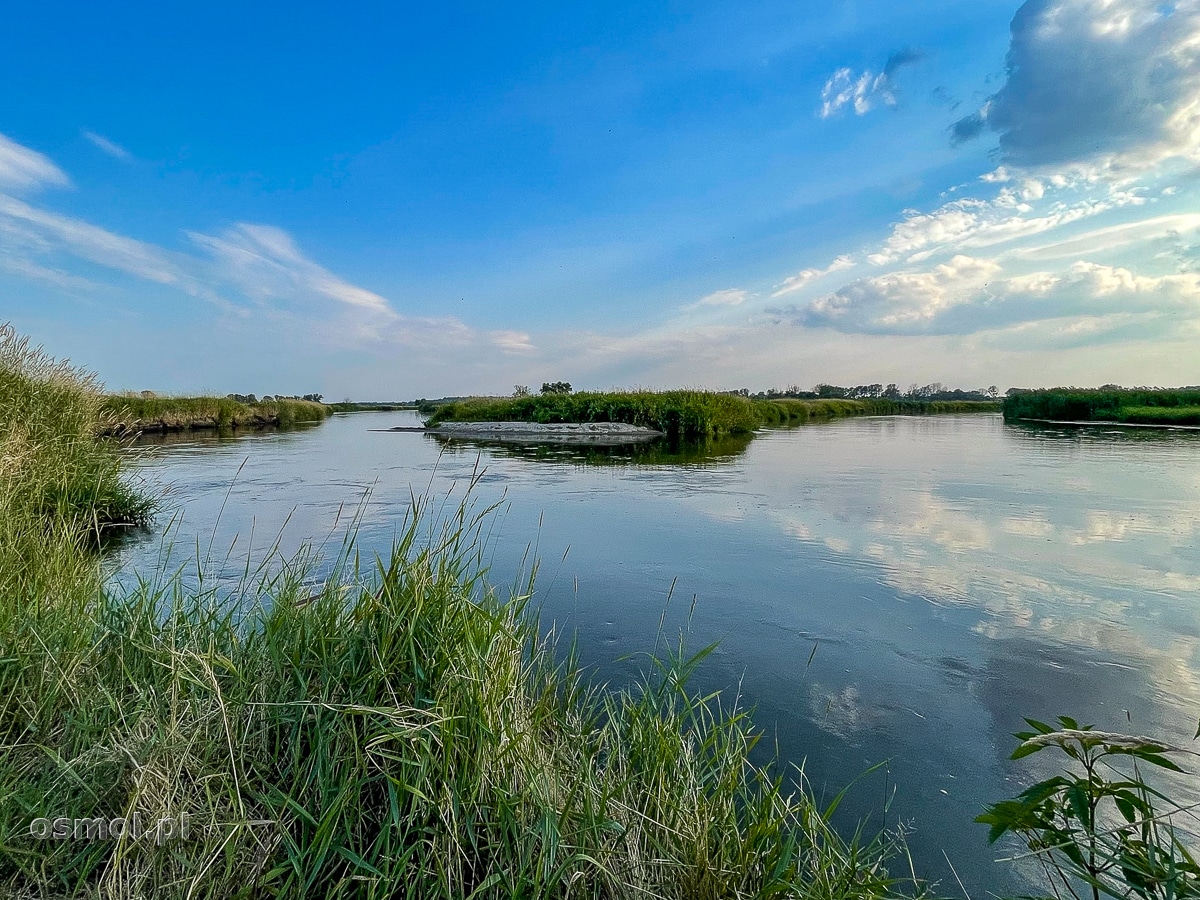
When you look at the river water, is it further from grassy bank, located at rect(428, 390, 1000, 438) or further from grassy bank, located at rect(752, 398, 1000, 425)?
grassy bank, located at rect(752, 398, 1000, 425)

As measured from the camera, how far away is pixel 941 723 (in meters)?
2.32

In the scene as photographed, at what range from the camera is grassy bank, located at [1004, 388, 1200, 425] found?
23.4 m

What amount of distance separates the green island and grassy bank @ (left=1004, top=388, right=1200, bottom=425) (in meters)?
30.1

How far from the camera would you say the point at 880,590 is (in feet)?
12.7

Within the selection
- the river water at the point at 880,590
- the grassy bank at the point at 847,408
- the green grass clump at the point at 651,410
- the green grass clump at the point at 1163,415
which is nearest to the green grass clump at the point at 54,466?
the river water at the point at 880,590

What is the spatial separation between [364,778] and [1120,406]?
115ft

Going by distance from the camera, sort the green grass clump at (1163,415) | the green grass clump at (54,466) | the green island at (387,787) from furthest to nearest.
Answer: the green grass clump at (1163,415) → the green grass clump at (54,466) → the green island at (387,787)

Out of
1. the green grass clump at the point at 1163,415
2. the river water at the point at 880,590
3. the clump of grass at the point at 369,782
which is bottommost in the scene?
the river water at the point at 880,590

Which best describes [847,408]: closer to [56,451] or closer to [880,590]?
[880,590]

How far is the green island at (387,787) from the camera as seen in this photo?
1.25 metres

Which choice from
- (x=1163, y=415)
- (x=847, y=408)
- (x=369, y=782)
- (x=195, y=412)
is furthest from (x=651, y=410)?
(x=847, y=408)

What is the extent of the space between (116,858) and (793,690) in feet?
7.57

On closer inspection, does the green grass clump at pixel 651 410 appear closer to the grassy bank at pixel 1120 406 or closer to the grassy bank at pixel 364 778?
the grassy bank at pixel 1120 406

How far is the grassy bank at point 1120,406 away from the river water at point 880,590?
1963 centimetres
